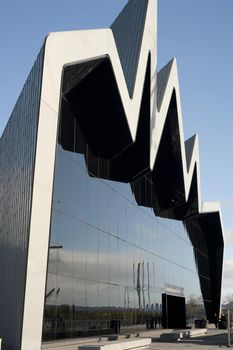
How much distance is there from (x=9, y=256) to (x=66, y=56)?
270 inches

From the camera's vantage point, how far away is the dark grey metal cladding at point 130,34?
21.2 m

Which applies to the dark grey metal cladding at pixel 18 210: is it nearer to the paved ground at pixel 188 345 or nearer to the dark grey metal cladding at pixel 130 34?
the dark grey metal cladding at pixel 130 34

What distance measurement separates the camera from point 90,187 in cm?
1838

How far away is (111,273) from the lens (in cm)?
2006

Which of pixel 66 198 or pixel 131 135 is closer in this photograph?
pixel 66 198

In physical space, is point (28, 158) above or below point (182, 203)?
below

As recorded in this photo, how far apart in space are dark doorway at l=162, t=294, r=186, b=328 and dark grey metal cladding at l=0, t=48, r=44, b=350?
1402 cm

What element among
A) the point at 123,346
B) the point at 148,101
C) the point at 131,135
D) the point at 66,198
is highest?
the point at 148,101

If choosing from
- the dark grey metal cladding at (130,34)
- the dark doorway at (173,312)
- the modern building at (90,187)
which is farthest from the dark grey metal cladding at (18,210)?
the dark doorway at (173,312)

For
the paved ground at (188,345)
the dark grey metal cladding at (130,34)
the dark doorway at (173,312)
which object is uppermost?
the dark grey metal cladding at (130,34)

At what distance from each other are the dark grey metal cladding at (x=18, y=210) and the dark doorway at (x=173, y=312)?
1402 cm

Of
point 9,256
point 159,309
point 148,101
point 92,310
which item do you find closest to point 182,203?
point 159,309

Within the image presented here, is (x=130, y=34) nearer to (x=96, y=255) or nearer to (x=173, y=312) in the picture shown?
(x=96, y=255)

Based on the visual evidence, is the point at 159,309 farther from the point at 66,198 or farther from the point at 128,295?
the point at 66,198
